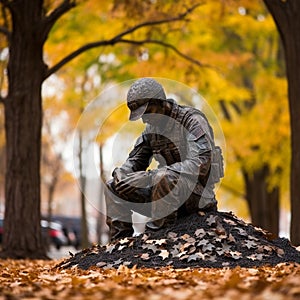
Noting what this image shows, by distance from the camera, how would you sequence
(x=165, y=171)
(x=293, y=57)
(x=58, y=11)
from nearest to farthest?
(x=165, y=171) < (x=293, y=57) < (x=58, y=11)

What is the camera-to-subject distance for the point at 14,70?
12.6 m

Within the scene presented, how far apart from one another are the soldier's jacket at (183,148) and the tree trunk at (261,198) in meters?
12.5

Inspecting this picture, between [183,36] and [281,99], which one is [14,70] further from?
[281,99]

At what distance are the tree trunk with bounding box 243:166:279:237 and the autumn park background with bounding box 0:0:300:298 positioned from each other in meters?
0.03

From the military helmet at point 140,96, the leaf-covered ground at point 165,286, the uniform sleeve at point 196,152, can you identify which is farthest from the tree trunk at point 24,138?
the leaf-covered ground at point 165,286

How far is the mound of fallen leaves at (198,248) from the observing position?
7203mm

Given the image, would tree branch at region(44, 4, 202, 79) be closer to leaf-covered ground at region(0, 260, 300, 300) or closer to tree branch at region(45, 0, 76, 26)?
tree branch at region(45, 0, 76, 26)

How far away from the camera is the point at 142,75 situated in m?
16.3

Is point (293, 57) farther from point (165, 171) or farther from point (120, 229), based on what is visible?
point (120, 229)

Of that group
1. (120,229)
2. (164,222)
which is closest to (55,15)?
(120,229)

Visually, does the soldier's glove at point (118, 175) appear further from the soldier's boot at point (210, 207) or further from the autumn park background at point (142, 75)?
the autumn park background at point (142, 75)

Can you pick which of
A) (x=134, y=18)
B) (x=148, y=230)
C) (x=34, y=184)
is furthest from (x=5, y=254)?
(x=134, y=18)

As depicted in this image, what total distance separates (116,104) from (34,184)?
2.09 metres

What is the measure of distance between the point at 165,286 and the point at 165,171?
2656 millimetres
